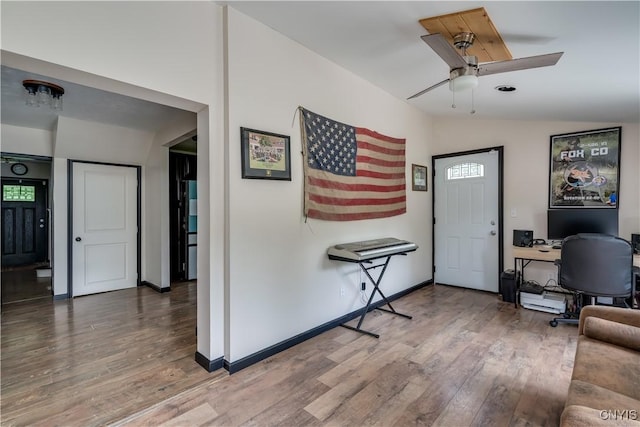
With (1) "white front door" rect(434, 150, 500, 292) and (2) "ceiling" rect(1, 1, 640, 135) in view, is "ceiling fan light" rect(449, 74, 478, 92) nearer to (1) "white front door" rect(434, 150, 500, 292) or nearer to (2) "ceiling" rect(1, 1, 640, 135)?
(2) "ceiling" rect(1, 1, 640, 135)

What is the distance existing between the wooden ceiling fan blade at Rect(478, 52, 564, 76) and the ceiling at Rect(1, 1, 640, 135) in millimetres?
189

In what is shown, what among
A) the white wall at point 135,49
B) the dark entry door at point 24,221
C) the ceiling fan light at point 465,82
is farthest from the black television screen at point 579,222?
the dark entry door at point 24,221

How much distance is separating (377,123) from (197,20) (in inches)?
94.2

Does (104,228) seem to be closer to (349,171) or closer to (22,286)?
(22,286)

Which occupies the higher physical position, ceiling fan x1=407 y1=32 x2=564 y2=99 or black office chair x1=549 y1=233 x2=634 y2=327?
ceiling fan x1=407 y1=32 x2=564 y2=99

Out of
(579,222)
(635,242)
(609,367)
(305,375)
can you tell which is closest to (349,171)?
(305,375)

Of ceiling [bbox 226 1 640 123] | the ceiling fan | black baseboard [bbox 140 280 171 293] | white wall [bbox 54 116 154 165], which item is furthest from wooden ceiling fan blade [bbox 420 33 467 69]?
black baseboard [bbox 140 280 171 293]

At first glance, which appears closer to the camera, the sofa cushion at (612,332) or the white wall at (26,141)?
the sofa cushion at (612,332)

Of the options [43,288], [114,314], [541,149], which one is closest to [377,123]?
[541,149]

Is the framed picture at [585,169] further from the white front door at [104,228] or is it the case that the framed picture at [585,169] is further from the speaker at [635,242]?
the white front door at [104,228]

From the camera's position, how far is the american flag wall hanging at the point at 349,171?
3.07 metres

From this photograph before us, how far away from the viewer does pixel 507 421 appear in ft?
6.07

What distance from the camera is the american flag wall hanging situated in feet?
10.1

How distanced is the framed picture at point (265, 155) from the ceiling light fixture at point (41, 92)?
216cm
